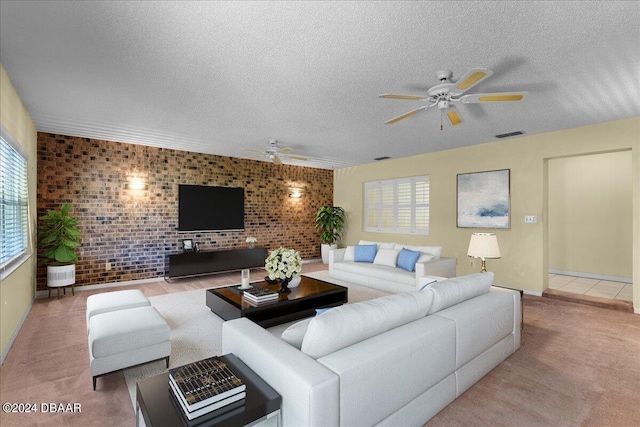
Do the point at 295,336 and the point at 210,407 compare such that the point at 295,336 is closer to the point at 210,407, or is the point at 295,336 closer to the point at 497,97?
the point at 210,407

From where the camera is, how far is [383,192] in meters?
8.05

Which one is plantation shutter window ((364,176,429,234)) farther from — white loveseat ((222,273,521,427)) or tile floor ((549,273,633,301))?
white loveseat ((222,273,521,427))

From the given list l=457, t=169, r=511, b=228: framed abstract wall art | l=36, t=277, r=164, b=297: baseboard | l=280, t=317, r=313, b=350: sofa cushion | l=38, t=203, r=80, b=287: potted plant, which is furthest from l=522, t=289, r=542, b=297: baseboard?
l=38, t=203, r=80, b=287: potted plant

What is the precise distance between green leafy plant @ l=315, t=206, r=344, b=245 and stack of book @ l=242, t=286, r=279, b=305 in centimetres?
490

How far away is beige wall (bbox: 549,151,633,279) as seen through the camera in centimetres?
614

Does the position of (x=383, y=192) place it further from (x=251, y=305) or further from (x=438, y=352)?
(x=438, y=352)

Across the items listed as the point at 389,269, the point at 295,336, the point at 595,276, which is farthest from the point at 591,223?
the point at 295,336

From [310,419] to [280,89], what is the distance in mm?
3027

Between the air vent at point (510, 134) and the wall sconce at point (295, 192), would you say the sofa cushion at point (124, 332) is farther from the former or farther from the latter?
the wall sconce at point (295, 192)

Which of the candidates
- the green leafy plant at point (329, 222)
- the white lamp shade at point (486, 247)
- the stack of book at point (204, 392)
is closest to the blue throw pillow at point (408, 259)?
the white lamp shade at point (486, 247)

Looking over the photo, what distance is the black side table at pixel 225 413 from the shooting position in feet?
4.34

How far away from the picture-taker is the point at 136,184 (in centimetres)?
604

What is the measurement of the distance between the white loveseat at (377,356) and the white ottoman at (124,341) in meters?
0.97

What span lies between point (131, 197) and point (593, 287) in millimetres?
8507
